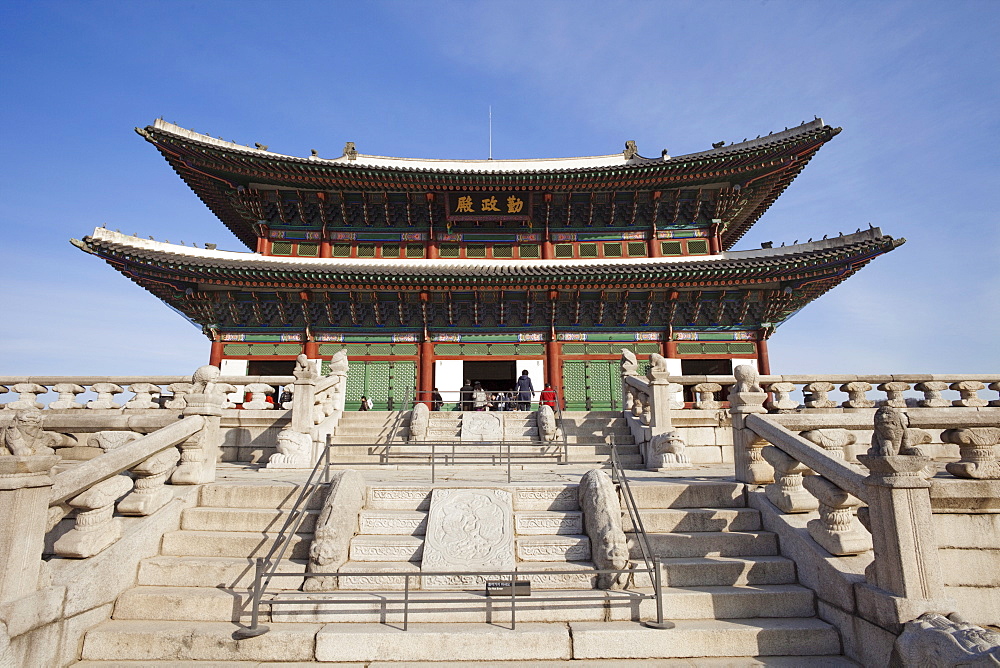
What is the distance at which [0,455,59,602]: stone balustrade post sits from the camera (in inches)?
182

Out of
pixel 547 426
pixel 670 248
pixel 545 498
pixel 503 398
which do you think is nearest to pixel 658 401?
pixel 547 426

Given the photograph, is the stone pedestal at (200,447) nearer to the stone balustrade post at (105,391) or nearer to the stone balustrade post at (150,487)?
the stone balustrade post at (150,487)

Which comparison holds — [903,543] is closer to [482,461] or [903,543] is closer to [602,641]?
[602,641]

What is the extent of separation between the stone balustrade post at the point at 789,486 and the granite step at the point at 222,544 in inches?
242

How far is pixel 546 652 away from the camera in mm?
4922

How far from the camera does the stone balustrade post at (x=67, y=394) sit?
12891 millimetres

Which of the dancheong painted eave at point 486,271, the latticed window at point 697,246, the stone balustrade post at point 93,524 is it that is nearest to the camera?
the stone balustrade post at point 93,524

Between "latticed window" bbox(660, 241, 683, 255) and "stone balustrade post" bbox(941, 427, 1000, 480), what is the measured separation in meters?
15.8

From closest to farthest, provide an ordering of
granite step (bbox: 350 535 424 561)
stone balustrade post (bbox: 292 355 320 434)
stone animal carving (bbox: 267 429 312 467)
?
granite step (bbox: 350 535 424 561)
stone animal carving (bbox: 267 429 312 467)
stone balustrade post (bbox: 292 355 320 434)

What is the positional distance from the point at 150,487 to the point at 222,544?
1.28 metres

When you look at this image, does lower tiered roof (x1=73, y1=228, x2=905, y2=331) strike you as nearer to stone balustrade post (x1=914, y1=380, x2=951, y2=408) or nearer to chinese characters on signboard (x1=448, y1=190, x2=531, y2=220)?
chinese characters on signboard (x1=448, y1=190, x2=531, y2=220)

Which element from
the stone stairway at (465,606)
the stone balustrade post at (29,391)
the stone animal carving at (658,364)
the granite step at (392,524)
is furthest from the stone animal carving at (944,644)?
the stone balustrade post at (29,391)

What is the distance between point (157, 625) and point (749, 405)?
8.03 m

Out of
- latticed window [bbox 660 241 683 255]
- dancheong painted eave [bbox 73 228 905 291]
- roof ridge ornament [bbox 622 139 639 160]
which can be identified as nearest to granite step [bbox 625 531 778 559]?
dancheong painted eave [bbox 73 228 905 291]
